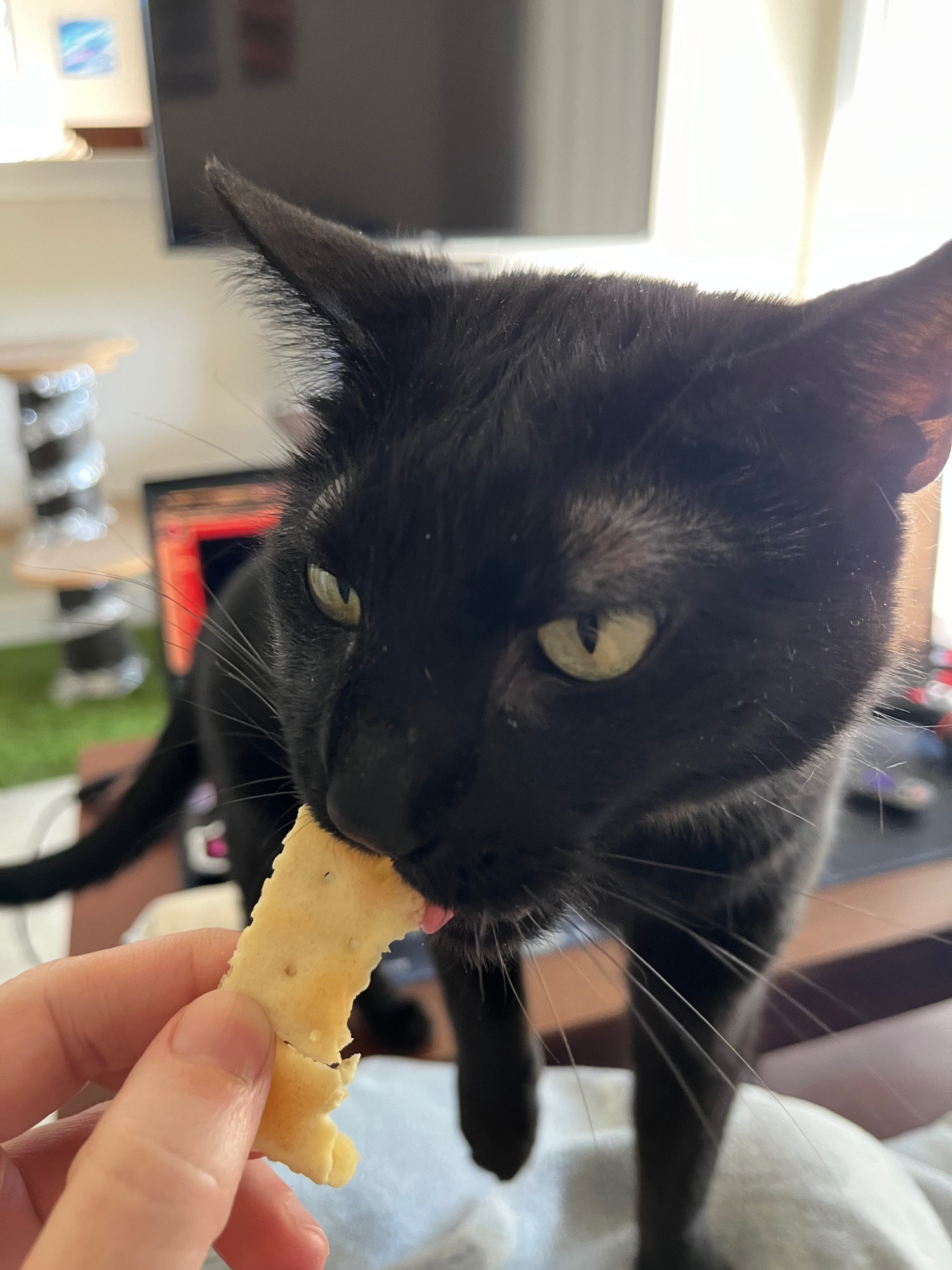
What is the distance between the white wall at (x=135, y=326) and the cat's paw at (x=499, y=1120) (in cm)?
167

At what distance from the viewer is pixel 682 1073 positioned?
619mm

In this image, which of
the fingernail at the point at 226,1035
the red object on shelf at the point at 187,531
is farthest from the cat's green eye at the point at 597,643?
the red object on shelf at the point at 187,531

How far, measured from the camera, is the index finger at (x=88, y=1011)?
47 cm

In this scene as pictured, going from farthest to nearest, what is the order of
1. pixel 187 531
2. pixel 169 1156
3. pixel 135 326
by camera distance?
pixel 135 326
pixel 187 531
pixel 169 1156

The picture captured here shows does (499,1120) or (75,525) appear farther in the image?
(75,525)

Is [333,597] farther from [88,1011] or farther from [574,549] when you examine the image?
[88,1011]

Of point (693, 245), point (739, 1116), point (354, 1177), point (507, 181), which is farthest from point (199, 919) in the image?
point (693, 245)

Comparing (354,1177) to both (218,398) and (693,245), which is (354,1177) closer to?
(218,398)

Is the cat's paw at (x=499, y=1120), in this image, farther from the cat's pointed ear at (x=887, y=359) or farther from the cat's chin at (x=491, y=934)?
the cat's pointed ear at (x=887, y=359)

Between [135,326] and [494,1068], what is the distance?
2.05 m

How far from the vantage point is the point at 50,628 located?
88.7 inches

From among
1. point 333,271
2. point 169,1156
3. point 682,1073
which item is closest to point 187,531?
point 333,271

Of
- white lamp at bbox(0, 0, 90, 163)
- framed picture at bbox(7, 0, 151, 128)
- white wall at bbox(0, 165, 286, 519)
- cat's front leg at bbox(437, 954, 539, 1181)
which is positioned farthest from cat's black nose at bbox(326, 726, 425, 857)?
white lamp at bbox(0, 0, 90, 163)

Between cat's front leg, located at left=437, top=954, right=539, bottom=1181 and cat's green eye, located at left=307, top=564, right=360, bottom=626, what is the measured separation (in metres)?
0.31
